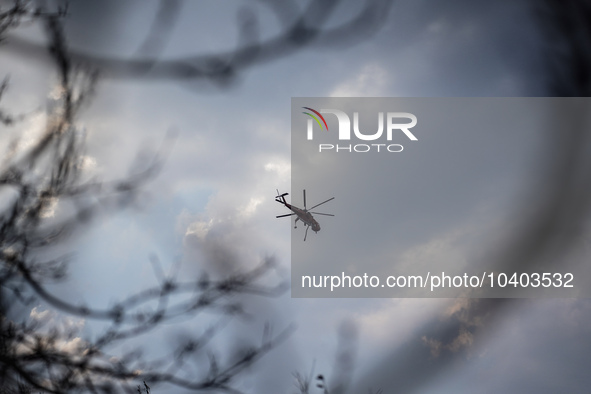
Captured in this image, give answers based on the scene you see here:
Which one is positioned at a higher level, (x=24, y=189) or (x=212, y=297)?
(x=24, y=189)

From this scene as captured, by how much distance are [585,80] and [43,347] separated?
3794mm

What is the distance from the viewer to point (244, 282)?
3588 mm

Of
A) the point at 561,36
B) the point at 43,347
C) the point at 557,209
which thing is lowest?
the point at 43,347

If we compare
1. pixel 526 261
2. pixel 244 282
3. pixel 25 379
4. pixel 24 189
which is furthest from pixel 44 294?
pixel 526 261

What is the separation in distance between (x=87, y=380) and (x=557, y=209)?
11.1 feet

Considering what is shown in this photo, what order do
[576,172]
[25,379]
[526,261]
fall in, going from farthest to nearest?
1. [25,379]
2. [526,261]
3. [576,172]

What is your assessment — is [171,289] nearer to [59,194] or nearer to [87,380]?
[87,380]

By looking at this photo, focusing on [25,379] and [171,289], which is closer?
[25,379]

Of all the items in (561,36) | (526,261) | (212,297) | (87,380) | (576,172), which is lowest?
(87,380)

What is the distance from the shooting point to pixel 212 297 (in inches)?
141

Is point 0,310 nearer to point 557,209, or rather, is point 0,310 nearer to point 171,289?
point 171,289

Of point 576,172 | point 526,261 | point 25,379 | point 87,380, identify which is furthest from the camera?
point 87,380

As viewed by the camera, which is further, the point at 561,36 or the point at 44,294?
the point at 44,294

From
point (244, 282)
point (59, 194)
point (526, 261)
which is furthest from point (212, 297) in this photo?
A: point (526, 261)
